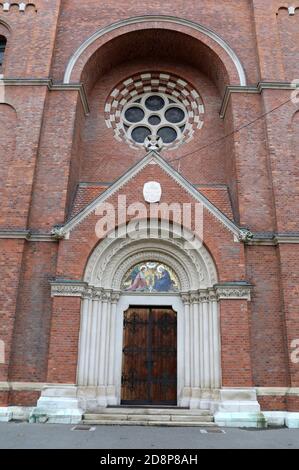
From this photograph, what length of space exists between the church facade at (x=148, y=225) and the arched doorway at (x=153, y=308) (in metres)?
0.04

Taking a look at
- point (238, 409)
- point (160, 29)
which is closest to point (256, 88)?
point (160, 29)

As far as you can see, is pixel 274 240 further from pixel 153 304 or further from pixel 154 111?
pixel 154 111

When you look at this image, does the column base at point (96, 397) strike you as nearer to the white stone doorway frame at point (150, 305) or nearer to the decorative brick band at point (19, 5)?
the white stone doorway frame at point (150, 305)

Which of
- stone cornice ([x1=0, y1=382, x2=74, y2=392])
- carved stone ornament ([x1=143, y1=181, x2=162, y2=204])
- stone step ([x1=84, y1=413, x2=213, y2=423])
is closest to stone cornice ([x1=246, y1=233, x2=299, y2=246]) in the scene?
carved stone ornament ([x1=143, y1=181, x2=162, y2=204])

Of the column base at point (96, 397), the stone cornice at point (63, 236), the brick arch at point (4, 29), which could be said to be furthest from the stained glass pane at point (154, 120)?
the column base at point (96, 397)

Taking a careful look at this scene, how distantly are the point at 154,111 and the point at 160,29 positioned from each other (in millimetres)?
2713

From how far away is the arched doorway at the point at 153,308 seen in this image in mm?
10867

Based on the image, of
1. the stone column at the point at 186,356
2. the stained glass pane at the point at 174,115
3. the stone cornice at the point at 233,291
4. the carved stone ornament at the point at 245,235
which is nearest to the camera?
the stone cornice at the point at 233,291

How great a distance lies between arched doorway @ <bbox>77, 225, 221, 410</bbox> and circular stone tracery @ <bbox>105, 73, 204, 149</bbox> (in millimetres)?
4545

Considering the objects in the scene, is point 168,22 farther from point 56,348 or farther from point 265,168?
point 56,348

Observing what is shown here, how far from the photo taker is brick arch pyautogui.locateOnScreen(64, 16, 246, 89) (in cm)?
1374

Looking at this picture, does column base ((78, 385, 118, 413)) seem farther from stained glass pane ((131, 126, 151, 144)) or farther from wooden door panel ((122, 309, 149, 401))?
stained glass pane ((131, 126, 151, 144))

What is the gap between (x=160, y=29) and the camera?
14422mm

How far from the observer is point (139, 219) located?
1164 centimetres
